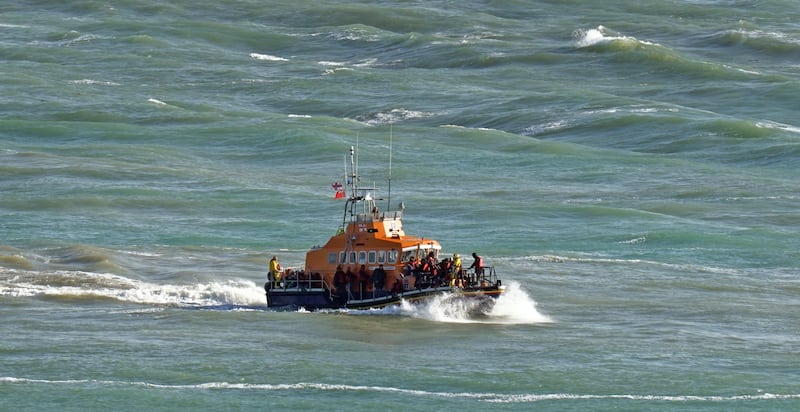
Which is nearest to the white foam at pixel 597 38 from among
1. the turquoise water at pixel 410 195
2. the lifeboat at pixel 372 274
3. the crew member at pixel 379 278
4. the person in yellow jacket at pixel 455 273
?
the turquoise water at pixel 410 195

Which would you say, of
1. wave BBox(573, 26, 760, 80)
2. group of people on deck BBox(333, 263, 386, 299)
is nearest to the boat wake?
group of people on deck BBox(333, 263, 386, 299)

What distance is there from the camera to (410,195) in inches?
2319

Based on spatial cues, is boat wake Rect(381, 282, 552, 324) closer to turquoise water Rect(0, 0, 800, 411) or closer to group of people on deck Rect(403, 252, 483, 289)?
turquoise water Rect(0, 0, 800, 411)

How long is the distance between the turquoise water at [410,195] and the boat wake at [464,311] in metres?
0.08

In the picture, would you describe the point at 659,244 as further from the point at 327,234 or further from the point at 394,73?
the point at 394,73

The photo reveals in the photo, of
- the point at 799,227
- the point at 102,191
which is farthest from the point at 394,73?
the point at 799,227

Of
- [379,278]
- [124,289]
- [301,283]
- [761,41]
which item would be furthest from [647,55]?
[379,278]

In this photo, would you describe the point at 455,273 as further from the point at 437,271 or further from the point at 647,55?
the point at 647,55

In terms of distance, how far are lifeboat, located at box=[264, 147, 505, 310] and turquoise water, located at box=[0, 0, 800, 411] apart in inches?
19.4

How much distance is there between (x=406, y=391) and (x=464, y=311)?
20.8 feet

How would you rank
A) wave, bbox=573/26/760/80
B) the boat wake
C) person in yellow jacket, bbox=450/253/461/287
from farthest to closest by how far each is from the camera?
wave, bbox=573/26/760/80
the boat wake
person in yellow jacket, bbox=450/253/461/287

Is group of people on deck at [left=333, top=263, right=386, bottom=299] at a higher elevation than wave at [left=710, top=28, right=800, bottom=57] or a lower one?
lower

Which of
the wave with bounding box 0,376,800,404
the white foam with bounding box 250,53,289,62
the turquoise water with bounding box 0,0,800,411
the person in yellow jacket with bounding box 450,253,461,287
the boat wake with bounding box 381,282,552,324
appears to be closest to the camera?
the wave with bounding box 0,376,800,404

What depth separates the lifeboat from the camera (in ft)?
124
